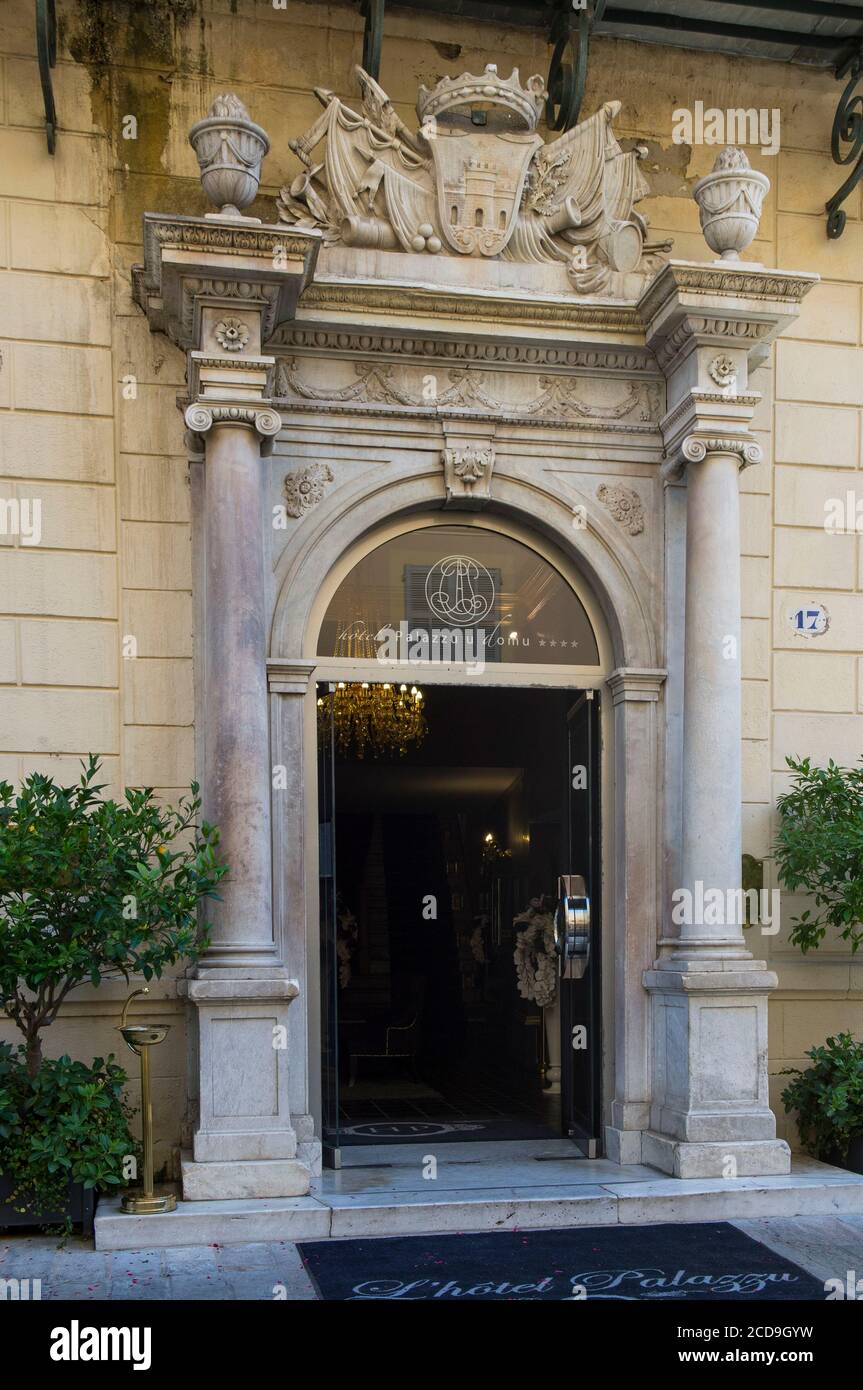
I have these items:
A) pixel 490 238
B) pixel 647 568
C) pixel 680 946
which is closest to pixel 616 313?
pixel 490 238

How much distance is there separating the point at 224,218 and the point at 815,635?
4.76 metres

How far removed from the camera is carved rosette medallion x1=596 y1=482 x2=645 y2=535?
9.66 m

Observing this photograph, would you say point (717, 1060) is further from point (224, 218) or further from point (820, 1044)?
point (224, 218)

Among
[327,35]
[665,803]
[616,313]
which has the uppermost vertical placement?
[327,35]

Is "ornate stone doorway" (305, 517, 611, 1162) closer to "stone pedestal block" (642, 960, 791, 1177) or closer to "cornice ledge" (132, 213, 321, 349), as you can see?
"stone pedestal block" (642, 960, 791, 1177)

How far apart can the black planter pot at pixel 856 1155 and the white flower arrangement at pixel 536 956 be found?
2712 mm

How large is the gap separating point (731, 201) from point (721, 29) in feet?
6.02

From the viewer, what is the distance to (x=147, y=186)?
934 cm

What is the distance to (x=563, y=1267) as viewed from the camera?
714cm

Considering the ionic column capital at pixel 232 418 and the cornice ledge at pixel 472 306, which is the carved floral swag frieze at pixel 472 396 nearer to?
the cornice ledge at pixel 472 306

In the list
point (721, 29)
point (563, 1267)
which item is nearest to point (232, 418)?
point (721, 29)

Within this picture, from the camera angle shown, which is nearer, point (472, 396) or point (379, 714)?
point (472, 396)

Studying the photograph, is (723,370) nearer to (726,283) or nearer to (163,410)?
(726,283)

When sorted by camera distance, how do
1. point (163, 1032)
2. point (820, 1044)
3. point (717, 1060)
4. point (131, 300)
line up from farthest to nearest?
point (820, 1044), point (131, 300), point (717, 1060), point (163, 1032)
